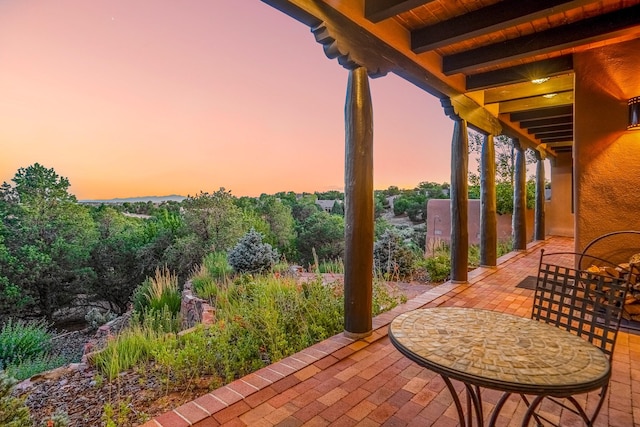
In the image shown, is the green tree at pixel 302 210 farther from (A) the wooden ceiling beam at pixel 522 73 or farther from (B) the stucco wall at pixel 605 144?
(B) the stucco wall at pixel 605 144

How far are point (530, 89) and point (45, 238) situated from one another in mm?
13720

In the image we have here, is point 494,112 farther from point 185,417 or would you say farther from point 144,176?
point 144,176

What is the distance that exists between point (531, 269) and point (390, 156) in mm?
8075

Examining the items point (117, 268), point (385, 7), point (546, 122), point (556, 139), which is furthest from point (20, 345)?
point (556, 139)

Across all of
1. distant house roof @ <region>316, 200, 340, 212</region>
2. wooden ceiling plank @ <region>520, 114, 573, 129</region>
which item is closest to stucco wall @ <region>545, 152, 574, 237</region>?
wooden ceiling plank @ <region>520, 114, 573, 129</region>

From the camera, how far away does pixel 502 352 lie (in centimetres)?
124

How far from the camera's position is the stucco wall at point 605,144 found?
3.41m

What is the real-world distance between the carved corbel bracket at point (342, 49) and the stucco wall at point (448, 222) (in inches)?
268

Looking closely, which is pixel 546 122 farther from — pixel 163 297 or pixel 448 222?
pixel 163 297

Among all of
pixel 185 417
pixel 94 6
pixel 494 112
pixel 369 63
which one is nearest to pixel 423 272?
pixel 494 112

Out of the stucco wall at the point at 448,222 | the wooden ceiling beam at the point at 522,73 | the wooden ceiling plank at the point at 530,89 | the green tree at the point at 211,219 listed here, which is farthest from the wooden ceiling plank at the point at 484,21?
the green tree at the point at 211,219

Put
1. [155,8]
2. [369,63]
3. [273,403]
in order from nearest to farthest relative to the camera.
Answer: [273,403] → [369,63] → [155,8]

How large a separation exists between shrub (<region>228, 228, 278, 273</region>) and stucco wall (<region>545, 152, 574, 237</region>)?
10.4 metres

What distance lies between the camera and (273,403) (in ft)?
6.48
